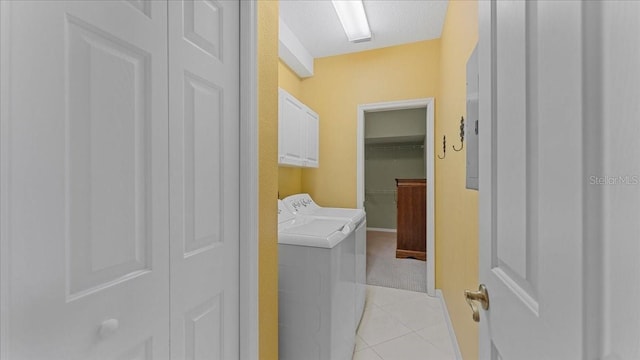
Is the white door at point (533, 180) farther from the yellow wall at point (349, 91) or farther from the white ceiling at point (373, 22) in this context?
the yellow wall at point (349, 91)

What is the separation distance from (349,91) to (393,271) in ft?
7.85

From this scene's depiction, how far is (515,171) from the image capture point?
21.7 inches

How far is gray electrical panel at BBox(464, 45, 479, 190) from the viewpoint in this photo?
1.25 meters

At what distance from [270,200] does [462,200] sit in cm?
119

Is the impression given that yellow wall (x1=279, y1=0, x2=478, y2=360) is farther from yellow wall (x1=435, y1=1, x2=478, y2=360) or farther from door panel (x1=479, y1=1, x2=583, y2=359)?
door panel (x1=479, y1=1, x2=583, y2=359)

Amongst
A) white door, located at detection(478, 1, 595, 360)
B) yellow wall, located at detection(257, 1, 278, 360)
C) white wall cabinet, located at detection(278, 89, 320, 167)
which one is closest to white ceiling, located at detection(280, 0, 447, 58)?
white wall cabinet, located at detection(278, 89, 320, 167)

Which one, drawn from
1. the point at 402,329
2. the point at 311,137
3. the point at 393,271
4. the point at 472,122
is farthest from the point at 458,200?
the point at 393,271

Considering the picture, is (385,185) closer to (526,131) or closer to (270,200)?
(270,200)

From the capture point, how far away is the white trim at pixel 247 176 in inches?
43.9

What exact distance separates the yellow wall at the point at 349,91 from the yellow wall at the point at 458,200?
540 millimetres

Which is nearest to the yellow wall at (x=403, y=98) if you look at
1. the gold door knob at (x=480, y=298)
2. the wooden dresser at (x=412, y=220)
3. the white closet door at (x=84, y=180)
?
the gold door knob at (x=480, y=298)

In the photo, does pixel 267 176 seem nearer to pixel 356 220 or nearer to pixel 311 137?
pixel 356 220

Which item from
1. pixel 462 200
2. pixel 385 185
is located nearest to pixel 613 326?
pixel 462 200

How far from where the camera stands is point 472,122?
1.30 metres
